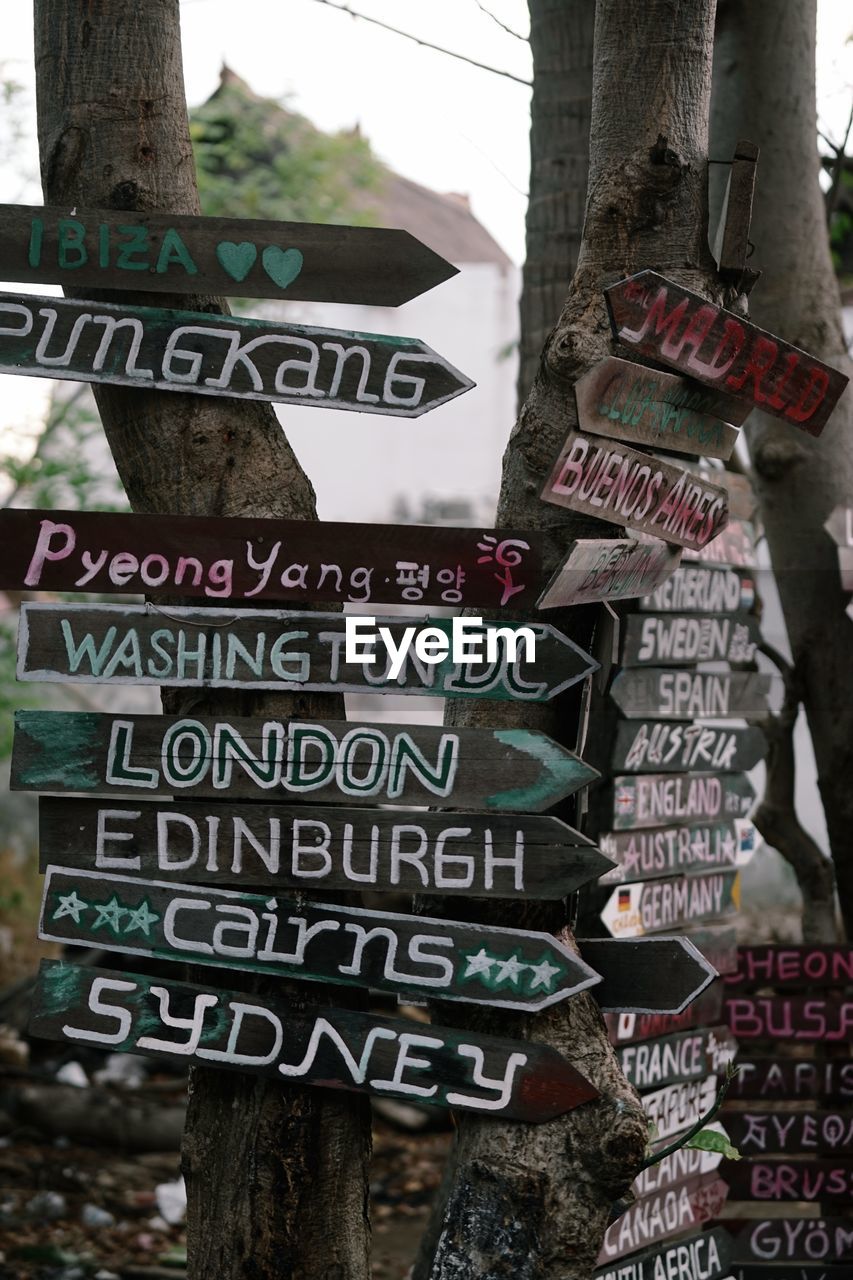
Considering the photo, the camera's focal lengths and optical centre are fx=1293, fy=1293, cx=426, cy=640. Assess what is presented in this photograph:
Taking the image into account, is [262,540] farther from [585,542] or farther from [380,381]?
[585,542]

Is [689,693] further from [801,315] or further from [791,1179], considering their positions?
[801,315]

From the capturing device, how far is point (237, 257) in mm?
2736

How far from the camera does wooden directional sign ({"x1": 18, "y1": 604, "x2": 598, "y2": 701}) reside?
2666 mm

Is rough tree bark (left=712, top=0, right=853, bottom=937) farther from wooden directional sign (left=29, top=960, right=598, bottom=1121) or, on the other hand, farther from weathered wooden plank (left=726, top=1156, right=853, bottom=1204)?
wooden directional sign (left=29, top=960, right=598, bottom=1121)

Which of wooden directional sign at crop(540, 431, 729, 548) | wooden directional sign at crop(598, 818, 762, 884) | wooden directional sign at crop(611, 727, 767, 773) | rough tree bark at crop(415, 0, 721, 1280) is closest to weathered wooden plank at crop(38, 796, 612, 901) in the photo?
rough tree bark at crop(415, 0, 721, 1280)

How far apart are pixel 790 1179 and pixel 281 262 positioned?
124 inches

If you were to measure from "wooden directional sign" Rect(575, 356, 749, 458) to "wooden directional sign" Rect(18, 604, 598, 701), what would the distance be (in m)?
0.47

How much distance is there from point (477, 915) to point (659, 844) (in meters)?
1.03

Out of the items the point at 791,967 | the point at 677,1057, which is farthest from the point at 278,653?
the point at 791,967

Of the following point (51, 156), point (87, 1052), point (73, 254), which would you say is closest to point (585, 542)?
point (73, 254)

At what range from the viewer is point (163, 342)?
2750mm

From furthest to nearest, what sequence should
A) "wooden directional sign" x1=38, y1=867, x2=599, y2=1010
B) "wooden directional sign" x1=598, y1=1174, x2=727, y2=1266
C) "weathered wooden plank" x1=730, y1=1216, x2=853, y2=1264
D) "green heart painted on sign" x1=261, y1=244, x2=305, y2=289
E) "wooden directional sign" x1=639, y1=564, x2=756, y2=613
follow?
1. "weathered wooden plank" x1=730, y1=1216, x2=853, y2=1264
2. "wooden directional sign" x1=639, y1=564, x2=756, y2=613
3. "wooden directional sign" x1=598, y1=1174, x2=727, y2=1266
4. "green heart painted on sign" x1=261, y1=244, x2=305, y2=289
5. "wooden directional sign" x1=38, y1=867, x2=599, y2=1010

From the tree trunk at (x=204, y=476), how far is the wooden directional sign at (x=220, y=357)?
10 cm

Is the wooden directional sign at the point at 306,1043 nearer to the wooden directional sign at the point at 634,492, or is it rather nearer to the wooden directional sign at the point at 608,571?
the wooden directional sign at the point at 608,571
